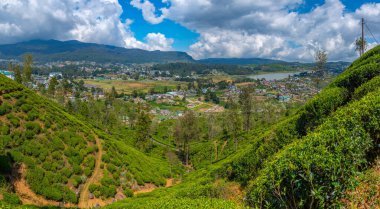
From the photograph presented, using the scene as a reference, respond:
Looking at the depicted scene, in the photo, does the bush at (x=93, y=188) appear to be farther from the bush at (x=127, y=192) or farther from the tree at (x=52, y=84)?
the tree at (x=52, y=84)

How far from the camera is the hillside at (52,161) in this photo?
791 inches

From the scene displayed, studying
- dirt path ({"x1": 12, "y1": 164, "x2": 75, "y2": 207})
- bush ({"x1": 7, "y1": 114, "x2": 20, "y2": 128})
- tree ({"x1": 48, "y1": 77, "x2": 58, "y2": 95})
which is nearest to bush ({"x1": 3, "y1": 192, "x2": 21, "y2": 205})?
dirt path ({"x1": 12, "y1": 164, "x2": 75, "y2": 207})

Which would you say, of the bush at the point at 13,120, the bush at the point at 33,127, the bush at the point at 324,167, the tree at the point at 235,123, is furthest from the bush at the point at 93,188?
the tree at the point at 235,123

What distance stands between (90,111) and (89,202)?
80.3 metres

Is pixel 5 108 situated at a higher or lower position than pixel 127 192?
higher

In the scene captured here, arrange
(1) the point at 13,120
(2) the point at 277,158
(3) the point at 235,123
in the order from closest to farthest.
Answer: (2) the point at 277,158 < (1) the point at 13,120 < (3) the point at 235,123

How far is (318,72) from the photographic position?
5291cm

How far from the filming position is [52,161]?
23578 millimetres

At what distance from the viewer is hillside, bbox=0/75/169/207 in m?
20.1

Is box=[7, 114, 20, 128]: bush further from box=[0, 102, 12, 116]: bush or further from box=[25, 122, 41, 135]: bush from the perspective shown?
box=[25, 122, 41, 135]: bush

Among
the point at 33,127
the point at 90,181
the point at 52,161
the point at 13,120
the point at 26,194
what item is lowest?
the point at 90,181

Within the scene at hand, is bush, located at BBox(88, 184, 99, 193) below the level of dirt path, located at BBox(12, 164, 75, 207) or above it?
below

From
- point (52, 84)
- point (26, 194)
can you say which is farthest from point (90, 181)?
point (52, 84)

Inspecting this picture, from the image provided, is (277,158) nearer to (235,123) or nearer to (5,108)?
(5,108)
